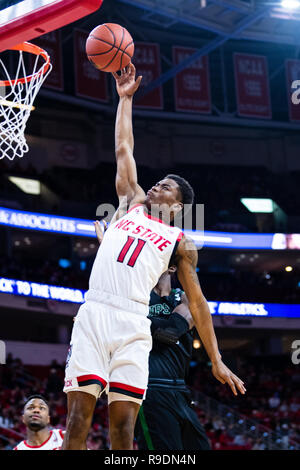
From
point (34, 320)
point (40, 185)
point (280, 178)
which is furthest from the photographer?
point (280, 178)

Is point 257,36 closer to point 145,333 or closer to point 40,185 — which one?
point 40,185

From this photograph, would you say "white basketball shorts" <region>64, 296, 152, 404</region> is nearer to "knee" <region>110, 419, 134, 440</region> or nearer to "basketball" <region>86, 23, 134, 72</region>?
"knee" <region>110, 419, 134, 440</region>

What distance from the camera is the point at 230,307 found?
2227 centimetres

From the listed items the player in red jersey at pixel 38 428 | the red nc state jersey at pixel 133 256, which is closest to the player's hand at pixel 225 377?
the red nc state jersey at pixel 133 256

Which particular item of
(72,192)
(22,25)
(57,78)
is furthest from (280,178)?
(22,25)

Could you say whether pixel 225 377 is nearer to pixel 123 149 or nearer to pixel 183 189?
pixel 183 189

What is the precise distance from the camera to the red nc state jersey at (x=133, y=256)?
3.79 m

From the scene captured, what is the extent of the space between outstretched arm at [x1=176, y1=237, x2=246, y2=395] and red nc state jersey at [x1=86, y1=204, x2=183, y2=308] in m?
0.09

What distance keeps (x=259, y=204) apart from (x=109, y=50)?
20990 mm

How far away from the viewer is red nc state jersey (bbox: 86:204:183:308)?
3793mm

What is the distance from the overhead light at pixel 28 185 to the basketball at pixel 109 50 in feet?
61.8

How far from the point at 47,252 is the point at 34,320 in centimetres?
354
